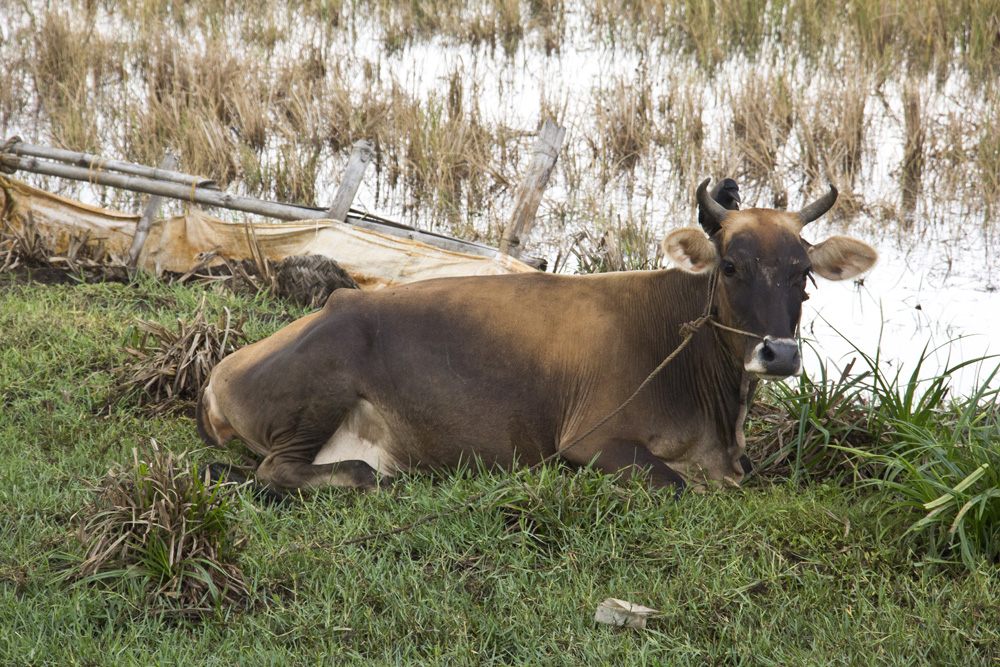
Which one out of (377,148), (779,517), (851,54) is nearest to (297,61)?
(377,148)

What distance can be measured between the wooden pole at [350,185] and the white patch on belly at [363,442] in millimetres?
3061

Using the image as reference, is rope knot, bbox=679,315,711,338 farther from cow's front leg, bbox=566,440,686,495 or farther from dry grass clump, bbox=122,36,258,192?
dry grass clump, bbox=122,36,258,192

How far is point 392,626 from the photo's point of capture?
10.6 ft

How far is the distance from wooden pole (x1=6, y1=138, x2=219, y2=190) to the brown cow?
11.5 feet

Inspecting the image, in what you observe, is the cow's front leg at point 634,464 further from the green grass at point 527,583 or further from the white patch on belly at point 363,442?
the white patch on belly at point 363,442

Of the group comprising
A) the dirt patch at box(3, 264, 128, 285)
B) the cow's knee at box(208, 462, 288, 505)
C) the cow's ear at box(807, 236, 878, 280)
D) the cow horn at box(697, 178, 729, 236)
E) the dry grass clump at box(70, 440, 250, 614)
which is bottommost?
the dirt patch at box(3, 264, 128, 285)

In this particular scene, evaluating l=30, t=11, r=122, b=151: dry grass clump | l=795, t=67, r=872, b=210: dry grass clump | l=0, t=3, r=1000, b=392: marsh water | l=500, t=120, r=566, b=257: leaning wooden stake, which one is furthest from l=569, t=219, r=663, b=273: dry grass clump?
l=30, t=11, r=122, b=151: dry grass clump

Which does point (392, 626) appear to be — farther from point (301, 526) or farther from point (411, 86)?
point (411, 86)

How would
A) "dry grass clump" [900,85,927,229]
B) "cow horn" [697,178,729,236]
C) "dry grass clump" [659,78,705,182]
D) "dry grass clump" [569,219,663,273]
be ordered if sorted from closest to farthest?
"cow horn" [697,178,729,236] → "dry grass clump" [569,219,663,273] → "dry grass clump" [900,85,927,229] → "dry grass clump" [659,78,705,182]

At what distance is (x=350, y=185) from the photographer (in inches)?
291

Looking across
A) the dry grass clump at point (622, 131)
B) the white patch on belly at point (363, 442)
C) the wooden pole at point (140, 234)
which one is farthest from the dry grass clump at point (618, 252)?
the wooden pole at point (140, 234)

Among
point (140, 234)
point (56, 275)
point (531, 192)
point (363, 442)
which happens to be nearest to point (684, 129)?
point (531, 192)

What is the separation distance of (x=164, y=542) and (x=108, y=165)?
5.47 metres

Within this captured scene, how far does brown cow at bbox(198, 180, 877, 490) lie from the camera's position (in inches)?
170
